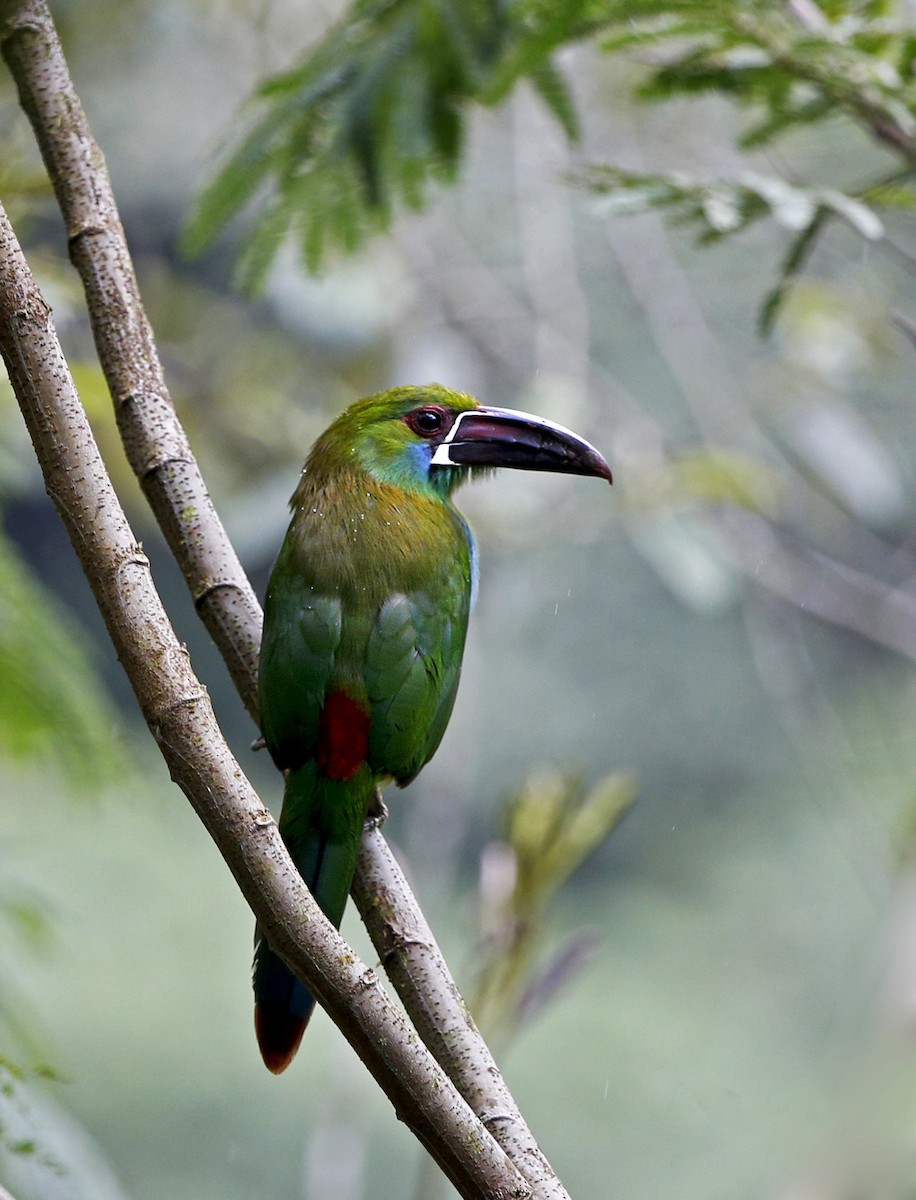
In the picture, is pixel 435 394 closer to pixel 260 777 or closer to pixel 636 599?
pixel 260 777

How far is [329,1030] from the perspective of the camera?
21.5 ft

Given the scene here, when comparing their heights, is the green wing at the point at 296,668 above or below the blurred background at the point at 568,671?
above

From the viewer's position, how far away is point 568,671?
8.60m

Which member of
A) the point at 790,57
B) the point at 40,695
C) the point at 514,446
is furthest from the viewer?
the point at 40,695

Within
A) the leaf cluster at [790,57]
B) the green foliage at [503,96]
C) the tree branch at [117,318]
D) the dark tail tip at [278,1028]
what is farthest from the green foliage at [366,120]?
the dark tail tip at [278,1028]

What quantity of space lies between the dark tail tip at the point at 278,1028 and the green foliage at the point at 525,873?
0.67 meters

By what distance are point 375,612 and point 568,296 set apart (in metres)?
4.51

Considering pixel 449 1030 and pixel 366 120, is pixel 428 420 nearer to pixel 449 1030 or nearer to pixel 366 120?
pixel 366 120

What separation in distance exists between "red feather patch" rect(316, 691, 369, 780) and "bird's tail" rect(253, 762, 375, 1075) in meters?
0.06

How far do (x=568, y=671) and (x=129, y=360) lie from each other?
7.13 meters

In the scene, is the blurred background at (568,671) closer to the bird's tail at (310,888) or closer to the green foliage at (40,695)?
the green foliage at (40,695)

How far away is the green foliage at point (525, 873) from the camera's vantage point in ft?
7.52

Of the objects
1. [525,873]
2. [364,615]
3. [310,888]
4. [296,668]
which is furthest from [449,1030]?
[525,873]

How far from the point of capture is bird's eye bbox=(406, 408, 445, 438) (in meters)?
2.12
